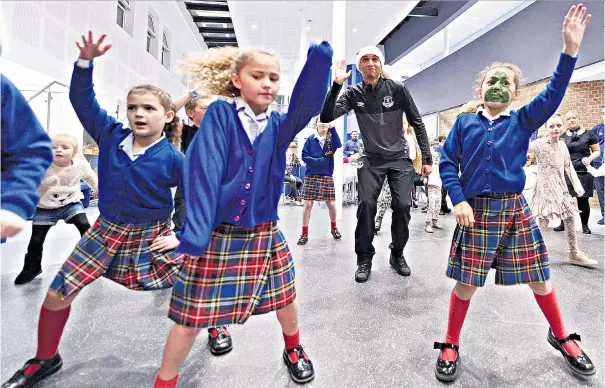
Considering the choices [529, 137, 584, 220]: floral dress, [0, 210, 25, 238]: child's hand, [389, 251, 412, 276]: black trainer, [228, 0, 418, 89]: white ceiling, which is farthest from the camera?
[228, 0, 418, 89]: white ceiling

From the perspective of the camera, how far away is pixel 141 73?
30.2 ft

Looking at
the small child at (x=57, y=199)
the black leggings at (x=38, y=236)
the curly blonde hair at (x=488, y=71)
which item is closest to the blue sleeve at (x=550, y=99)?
the curly blonde hair at (x=488, y=71)

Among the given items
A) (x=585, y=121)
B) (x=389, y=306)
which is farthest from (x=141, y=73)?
(x=585, y=121)

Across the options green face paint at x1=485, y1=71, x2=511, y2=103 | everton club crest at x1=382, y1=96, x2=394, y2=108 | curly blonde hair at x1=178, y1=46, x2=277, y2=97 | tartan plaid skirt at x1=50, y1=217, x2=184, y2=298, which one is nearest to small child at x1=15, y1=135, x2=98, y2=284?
tartan plaid skirt at x1=50, y1=217, x2=184, y2=298

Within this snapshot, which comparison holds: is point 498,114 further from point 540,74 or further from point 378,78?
point 540,74

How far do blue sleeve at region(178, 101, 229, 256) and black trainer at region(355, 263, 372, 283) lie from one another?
5.45 ft

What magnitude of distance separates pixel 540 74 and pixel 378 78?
6952 millimetres

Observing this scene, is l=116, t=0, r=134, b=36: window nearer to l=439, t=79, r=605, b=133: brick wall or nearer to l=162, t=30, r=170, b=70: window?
l=162, t=30, r=170, b=70: window

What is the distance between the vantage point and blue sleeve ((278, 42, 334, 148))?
3.32 ft

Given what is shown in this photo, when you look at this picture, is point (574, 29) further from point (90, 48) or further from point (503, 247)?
point (90, 48)

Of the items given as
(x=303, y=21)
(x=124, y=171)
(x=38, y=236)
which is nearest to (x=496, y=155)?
(x=124, y=171)

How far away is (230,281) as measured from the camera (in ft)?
3.51

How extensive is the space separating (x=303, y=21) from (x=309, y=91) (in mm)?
9138

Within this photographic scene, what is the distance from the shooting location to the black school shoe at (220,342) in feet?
4.85
